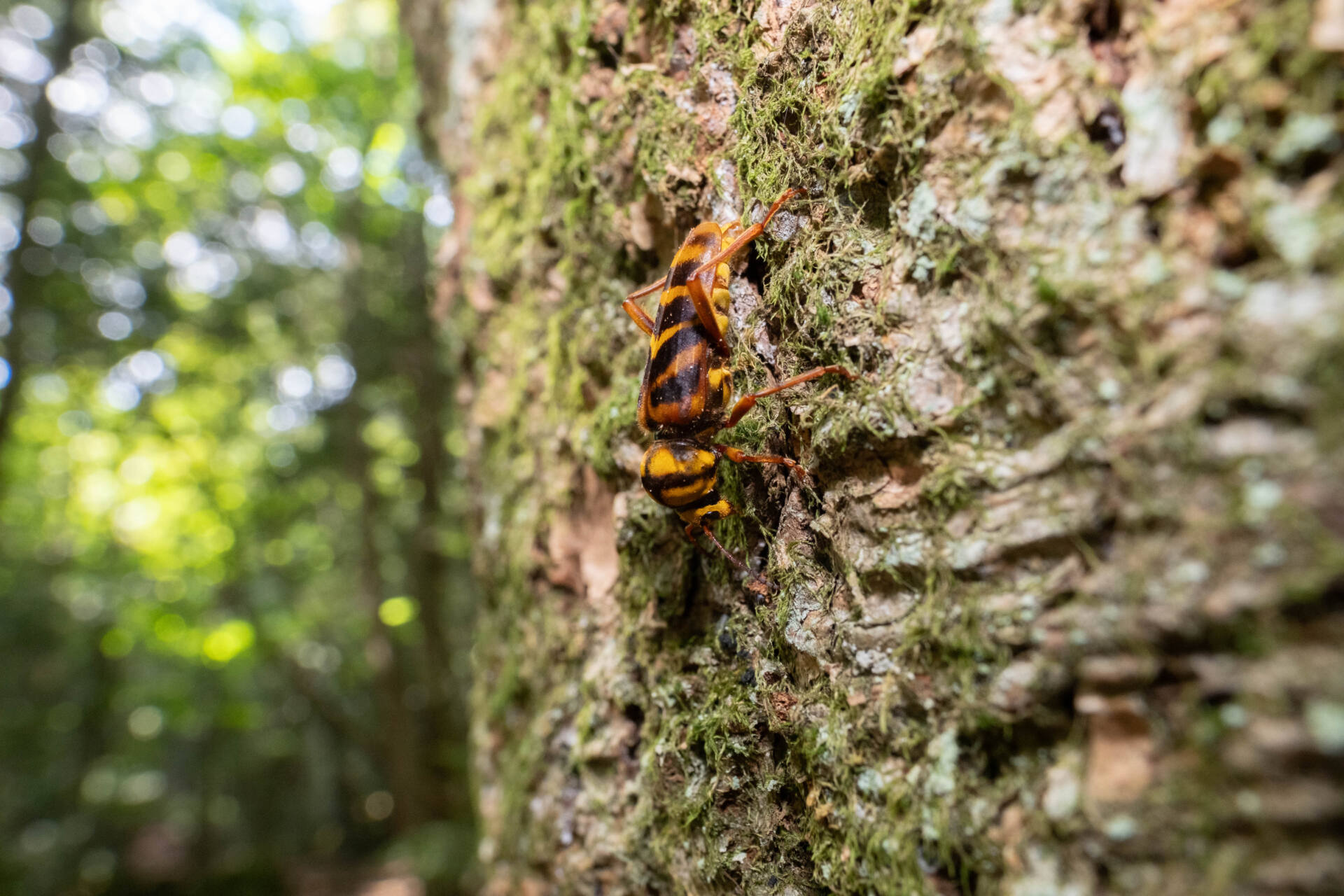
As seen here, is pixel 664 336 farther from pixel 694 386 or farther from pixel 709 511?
pixel 709 511

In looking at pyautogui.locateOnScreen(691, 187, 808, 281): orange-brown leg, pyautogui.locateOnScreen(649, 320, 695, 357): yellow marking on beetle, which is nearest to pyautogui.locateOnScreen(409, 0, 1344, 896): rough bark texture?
pyautogui.locateOnScreen(691, 187, 808, 281): orange-brown leg

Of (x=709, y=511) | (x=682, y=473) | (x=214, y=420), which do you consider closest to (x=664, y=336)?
(x=682, y=473)

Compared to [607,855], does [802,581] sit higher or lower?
higher

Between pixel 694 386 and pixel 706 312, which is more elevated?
pixel 706 312

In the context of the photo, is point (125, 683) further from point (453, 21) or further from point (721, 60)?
point (721, 60)

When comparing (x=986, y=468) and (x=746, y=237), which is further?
(x=746, y=237)

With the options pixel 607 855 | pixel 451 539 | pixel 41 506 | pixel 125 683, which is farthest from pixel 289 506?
pixel 607 855

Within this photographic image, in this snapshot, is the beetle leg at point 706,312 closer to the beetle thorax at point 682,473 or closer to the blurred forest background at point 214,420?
the beetle thorax at point 682,473
